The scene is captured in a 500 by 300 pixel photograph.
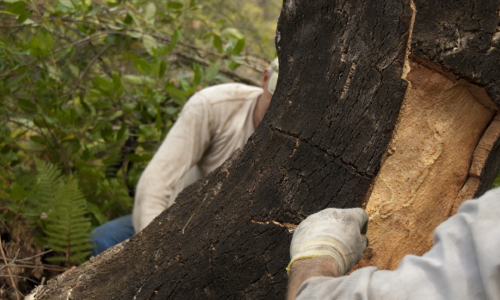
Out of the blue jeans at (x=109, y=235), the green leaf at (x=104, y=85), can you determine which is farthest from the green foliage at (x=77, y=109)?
the blue jeans at (x=109, y=235)

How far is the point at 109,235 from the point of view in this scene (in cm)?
264

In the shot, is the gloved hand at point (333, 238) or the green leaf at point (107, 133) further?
the green leaf at point (107, 133)

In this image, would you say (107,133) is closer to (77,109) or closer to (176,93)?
(77,109)

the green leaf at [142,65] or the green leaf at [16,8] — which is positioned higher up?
the green leaf at [16,8]

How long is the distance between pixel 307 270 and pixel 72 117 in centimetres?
234

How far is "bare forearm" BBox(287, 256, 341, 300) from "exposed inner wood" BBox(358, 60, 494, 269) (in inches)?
11.6

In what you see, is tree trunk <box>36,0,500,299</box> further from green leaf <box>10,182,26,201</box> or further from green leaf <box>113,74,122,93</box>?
green leaf <box>113,74,122,93</box>

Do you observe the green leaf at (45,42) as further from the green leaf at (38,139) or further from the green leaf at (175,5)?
the green leaf at (175,5)

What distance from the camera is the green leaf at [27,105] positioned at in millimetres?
2582

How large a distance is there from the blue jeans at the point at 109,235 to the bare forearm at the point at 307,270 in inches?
77.9

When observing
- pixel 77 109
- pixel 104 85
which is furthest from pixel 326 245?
pixel 77 109

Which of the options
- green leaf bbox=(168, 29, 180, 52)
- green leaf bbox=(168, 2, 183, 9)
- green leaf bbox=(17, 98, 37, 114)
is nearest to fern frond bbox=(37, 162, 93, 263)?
green leaf bbox=(17, 98, 37, 114)

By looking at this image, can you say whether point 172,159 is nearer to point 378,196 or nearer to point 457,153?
point 378,196

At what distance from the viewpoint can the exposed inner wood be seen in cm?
116
